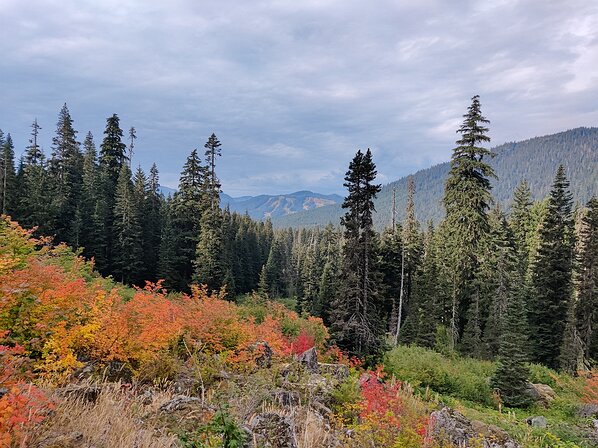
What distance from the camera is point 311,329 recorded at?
1977 cm

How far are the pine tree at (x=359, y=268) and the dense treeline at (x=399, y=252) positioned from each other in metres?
0.05

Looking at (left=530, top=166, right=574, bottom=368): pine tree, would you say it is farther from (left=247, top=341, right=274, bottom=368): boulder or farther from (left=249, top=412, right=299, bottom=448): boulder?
(left=249, top=412, right=299, bottom=448): boulder

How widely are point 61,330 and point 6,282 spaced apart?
4.54 feet

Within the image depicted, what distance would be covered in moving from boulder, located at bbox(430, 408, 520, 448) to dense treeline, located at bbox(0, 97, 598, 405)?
7906mm

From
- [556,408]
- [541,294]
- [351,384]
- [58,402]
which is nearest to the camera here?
[58,402]

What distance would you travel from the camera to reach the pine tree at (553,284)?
30.3 meters

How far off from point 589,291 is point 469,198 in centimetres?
1327

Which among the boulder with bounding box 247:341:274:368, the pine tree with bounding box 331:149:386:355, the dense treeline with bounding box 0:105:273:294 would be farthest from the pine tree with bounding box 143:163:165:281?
the boulder with bounding box 247:341:274:368

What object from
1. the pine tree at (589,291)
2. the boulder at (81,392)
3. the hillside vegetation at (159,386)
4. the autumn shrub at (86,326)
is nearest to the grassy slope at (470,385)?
the hillside vegetation at (159,386)

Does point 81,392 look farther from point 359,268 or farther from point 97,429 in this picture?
point 359,268

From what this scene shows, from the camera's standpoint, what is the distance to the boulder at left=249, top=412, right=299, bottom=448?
4.68 metres

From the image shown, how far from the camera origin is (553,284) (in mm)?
31203

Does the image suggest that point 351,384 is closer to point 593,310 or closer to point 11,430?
point 11,430

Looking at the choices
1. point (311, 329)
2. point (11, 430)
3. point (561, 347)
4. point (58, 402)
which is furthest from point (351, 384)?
point (561, 347)
